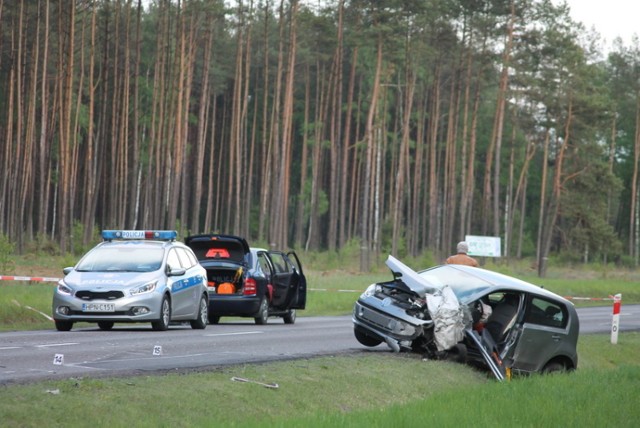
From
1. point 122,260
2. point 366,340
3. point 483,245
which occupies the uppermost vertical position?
point 122,260

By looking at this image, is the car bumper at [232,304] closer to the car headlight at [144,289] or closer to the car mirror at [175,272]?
the car mirror at [175,272]

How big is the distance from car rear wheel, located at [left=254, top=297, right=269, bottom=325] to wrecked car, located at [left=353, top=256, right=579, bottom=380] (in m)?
7.69

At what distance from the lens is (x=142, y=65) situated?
81.5 meters

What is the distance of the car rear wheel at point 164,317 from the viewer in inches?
825

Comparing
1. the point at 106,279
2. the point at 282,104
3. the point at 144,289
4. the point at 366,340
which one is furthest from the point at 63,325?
the point at 282,104

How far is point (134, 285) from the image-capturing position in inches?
805

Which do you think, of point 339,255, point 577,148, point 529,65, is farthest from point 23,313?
point 577,148

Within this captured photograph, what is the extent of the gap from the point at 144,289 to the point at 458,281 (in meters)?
5.72

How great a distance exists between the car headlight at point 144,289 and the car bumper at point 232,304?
425 centimetres

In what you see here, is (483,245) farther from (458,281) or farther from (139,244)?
(458,281)

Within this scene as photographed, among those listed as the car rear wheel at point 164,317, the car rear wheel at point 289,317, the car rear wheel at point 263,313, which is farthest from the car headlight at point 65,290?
the car rear wheel at point 289,317

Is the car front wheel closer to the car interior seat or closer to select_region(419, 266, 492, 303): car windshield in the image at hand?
the car interior seat

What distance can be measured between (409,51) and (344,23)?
4.55m

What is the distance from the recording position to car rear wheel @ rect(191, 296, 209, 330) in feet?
74.1
